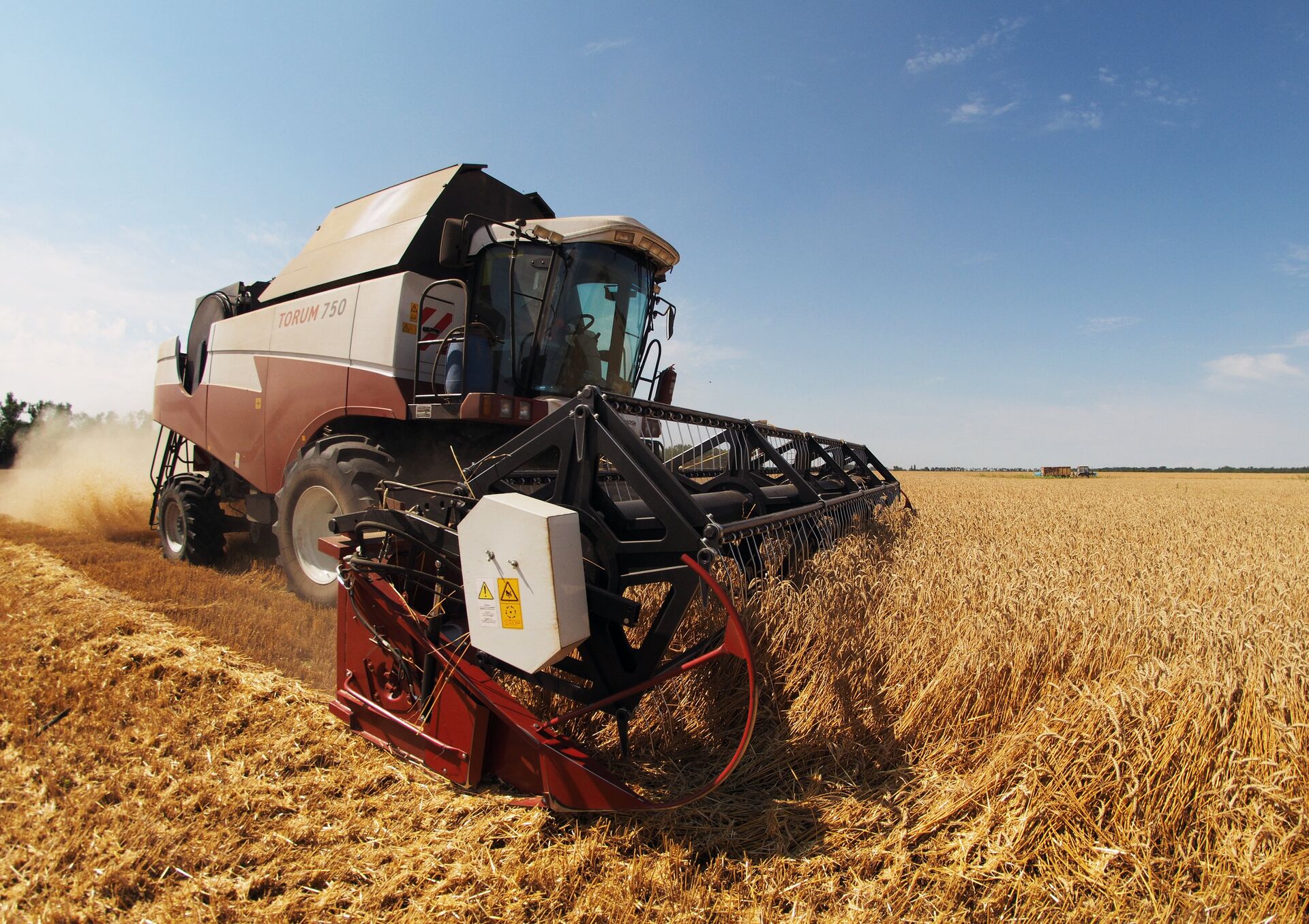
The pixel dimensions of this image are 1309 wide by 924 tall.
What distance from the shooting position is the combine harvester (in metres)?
2.18

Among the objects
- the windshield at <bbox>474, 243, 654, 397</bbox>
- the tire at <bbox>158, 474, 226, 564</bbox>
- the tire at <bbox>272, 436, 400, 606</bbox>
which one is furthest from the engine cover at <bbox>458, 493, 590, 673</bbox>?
the tire at <bbox>158, 474, 226, 564</bbox>

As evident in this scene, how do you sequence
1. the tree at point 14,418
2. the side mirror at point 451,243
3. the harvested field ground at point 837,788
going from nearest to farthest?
the harvested field ground at point 837,788 < the side mirror at point 451,243 < the tree at point 14,418

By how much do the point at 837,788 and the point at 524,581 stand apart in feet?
4.05

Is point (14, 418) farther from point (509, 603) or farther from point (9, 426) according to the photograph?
point (509, 603)

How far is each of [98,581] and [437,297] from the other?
11.8ft

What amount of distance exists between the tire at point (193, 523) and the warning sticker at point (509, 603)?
17.3 feet

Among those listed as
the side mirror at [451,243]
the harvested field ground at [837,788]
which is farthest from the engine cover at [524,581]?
the side mirror at [451,243]

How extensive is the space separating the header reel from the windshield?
4.56 ft

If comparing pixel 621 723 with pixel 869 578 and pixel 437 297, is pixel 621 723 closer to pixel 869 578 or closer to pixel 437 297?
pixel 869 578

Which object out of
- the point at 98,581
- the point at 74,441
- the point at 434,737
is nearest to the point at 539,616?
the point at 434,737

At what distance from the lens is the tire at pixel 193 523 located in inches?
237

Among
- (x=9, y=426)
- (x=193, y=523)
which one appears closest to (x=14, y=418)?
(x=9, y=426)

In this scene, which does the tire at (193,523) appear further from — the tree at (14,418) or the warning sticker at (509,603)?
the tree at (14,418)

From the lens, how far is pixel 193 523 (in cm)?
602
